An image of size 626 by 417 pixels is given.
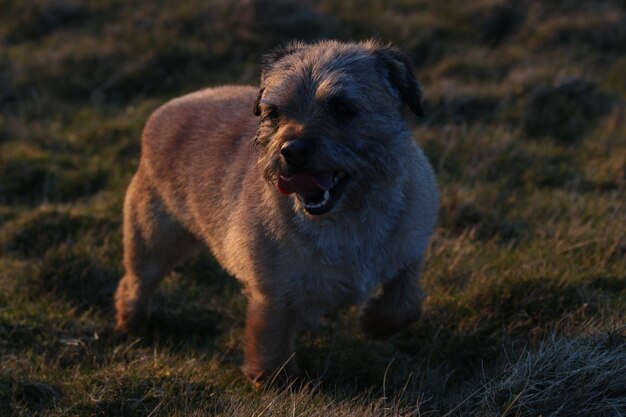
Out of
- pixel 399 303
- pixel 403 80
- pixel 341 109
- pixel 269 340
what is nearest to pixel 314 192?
pixel 341 109

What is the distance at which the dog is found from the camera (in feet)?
13.4

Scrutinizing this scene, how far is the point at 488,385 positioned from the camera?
13.7 ft

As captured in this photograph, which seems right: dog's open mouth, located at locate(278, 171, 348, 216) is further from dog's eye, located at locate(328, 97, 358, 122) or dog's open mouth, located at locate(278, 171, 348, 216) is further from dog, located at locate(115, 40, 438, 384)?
dog's eye, located at locate(328, 97, 358, 122)

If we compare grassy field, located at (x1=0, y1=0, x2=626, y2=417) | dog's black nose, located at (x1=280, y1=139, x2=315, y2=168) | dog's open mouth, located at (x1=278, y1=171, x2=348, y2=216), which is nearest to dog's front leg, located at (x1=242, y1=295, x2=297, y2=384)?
grassy field, located at (x1=0, y1=0, x2=626, y2=417)

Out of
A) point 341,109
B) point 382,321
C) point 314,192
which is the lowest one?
point 382,321

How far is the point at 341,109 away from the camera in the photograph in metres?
4.11

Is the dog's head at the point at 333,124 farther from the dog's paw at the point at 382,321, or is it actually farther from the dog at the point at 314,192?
the dog's paw at the point at 382,321

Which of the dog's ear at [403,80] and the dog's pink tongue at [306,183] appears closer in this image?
the dog's pink tongue at [306,183]

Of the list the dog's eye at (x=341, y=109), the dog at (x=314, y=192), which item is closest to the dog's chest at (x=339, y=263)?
the dog at (x=314, y=192)

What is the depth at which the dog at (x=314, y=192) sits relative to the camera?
4.09 meters

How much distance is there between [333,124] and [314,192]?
345mm

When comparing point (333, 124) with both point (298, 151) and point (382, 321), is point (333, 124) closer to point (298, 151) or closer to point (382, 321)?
point (298, 151)

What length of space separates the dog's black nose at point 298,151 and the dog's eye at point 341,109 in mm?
266

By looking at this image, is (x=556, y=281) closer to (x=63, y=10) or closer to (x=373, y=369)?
(x=373, y=369)
